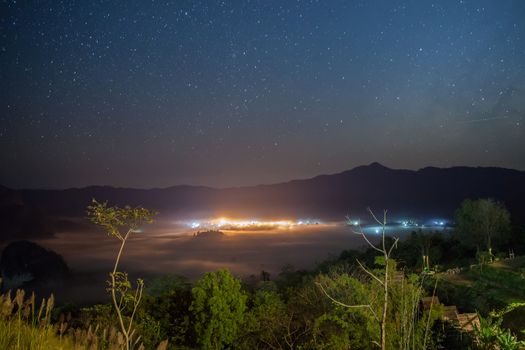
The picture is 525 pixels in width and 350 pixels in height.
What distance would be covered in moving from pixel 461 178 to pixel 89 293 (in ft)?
381

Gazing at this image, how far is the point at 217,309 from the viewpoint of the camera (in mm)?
13531

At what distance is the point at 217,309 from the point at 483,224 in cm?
2937

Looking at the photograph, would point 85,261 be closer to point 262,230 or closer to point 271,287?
point 262,230

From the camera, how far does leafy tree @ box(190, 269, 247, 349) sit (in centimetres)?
1333

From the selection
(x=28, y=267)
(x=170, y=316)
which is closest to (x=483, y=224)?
(x=170, y=316)

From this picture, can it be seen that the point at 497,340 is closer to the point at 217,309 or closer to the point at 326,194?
the point at 217,309

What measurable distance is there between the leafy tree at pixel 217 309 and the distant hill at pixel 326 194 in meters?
102

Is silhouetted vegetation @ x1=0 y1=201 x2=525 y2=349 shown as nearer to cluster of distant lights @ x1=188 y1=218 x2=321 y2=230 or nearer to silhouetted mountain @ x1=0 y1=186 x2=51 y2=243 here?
cluster of distant lights @ x1=188 y1=218 x2=321 y2=230

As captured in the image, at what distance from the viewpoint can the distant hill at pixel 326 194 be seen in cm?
12231

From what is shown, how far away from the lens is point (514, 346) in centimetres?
770

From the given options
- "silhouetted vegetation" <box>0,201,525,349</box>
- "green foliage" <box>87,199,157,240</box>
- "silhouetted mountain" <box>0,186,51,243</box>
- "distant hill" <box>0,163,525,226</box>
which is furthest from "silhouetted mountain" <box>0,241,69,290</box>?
"green foliage" <box>87,199,157,240</box>

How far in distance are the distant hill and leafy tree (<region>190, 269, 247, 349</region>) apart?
10225 centimetres

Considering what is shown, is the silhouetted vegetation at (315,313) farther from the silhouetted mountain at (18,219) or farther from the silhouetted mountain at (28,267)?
the silhouetted mountain at (18,219)

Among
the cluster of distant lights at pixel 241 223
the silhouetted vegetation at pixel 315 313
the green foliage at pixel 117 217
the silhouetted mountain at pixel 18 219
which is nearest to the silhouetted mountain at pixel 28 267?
the silhouetted mountain at pixel 18 219
